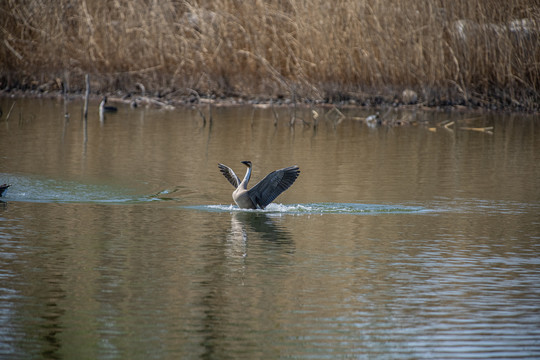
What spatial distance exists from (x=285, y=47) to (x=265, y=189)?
1076 centimetres

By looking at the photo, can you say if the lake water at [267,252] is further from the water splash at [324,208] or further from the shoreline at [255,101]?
the shoreline at [255,101]

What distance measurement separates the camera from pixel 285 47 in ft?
63.9

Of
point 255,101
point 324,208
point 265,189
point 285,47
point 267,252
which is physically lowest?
point 267,252

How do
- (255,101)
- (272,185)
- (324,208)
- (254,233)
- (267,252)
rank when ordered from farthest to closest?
(255,101) < (324,208) < (272,185) < (254,233) < (267,252)

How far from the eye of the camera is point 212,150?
44.4 ft

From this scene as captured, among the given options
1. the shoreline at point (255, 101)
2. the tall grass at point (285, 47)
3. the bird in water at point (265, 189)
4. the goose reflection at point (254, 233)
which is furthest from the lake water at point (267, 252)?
the shoreline at point (255, 101)

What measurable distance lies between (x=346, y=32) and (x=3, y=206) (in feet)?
34.0

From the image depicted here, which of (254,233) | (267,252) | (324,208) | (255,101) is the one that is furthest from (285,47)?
(267,252)

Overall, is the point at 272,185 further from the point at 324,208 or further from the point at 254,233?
the point at 254,233

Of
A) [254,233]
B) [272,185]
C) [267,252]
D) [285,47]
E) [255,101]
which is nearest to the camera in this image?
[267,252]

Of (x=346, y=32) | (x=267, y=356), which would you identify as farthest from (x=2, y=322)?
(x=346, y=32)

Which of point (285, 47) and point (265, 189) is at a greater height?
point (285, 47)

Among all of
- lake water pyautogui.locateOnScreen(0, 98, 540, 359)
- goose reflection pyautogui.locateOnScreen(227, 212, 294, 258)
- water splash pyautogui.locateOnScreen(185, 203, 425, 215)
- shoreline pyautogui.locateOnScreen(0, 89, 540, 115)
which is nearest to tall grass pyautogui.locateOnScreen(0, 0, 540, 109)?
shoreline pyautogui.locateOnScreen(0, 89, 540, 115)

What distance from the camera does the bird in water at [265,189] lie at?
8.95m
